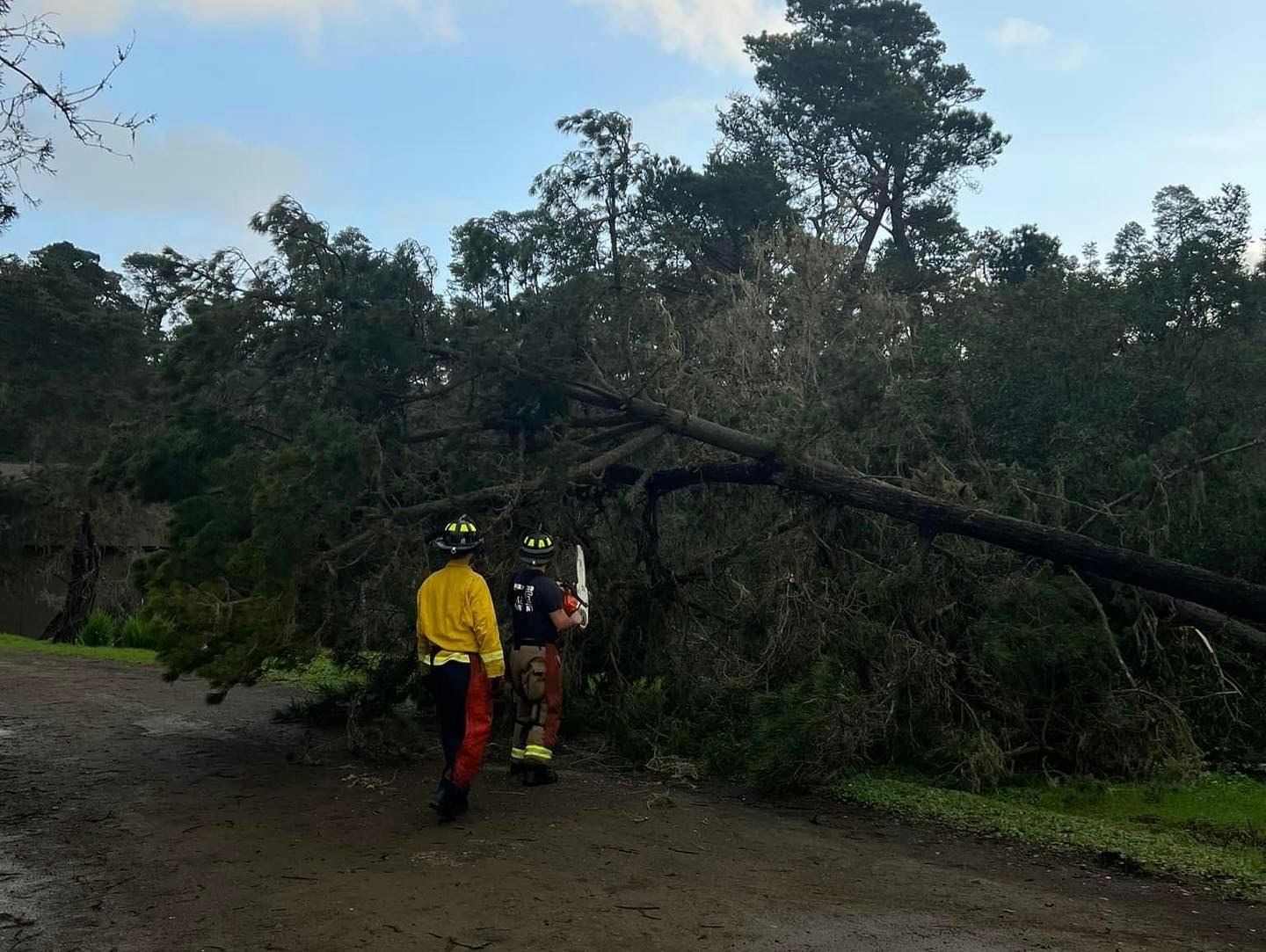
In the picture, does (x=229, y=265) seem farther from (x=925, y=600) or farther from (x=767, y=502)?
(x=925, y=600)

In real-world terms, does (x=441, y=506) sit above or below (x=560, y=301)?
below

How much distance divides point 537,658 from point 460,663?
1.11 meters

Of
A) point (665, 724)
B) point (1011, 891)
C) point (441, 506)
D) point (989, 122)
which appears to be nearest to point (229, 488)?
point (441, 506)

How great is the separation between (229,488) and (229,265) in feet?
6.71

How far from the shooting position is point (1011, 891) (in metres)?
5.34

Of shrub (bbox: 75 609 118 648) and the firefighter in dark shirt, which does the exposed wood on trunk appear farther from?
the firefighter in dark shirt

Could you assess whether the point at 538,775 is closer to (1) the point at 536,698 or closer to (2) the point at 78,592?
(1) the point at 536,698

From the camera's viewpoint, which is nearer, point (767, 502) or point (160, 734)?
point (160, 734)

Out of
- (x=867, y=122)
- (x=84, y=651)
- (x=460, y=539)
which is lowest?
(x=84, y=651)

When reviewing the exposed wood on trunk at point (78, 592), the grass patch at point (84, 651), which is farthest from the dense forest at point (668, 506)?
the exposed wood on trunk at point (78, 592)

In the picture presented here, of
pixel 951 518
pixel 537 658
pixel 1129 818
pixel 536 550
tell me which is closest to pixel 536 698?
pixel 537 658

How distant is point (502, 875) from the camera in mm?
5270

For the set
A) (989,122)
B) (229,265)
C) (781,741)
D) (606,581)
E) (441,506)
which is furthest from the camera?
(989,122)

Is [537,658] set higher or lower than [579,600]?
lower
